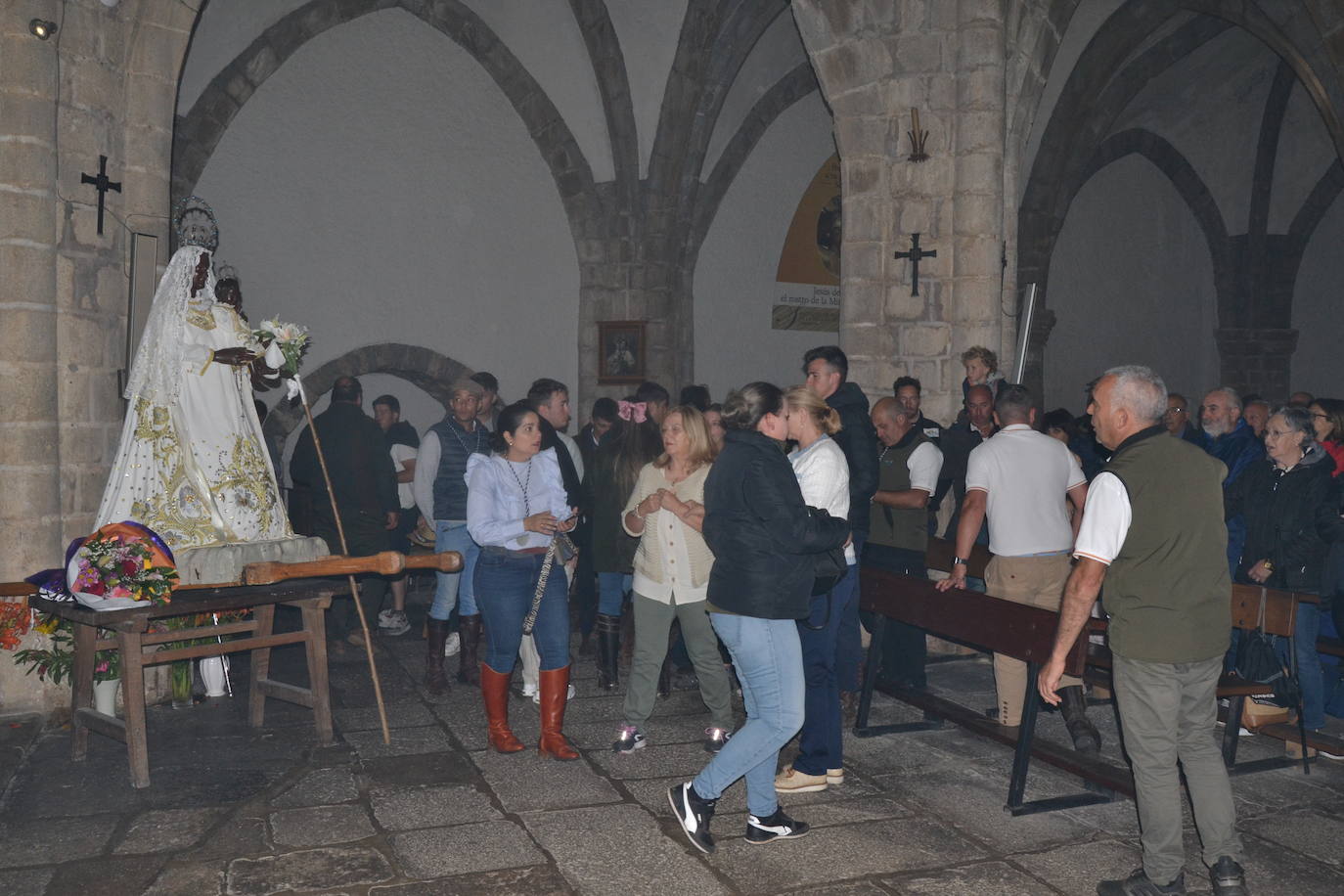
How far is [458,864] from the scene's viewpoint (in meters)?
4.20

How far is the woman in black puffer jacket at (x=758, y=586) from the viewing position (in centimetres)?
424

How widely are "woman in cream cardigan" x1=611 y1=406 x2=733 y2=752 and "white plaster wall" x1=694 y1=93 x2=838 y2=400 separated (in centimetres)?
1057

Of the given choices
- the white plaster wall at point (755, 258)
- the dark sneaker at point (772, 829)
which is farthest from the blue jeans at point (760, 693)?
the white plaster wall at point (755, 258)

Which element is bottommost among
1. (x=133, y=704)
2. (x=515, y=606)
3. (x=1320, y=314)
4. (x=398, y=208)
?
(x=133, y=704)

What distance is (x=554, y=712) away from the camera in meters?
5.46

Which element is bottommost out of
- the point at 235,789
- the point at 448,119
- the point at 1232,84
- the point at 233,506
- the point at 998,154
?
the point at 235,789

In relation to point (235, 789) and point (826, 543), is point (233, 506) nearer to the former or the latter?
point (235, 789)

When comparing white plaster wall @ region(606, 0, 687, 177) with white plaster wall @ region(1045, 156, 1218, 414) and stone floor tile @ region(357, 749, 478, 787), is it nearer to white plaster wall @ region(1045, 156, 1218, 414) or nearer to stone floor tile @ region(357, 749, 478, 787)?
white plaster wall @ region(1045, 156, 1218, 414)

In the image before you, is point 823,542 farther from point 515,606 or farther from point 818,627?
point 515,606

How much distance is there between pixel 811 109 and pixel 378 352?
7.16 meters

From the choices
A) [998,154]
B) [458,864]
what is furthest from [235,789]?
[998,154]

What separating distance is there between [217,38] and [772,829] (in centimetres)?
1060

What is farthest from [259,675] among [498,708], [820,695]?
[820,695]

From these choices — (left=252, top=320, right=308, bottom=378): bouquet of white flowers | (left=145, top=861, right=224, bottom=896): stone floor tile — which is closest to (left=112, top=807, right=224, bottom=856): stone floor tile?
(left=145, top=861, right=224, bottom=896): stone floor tile
